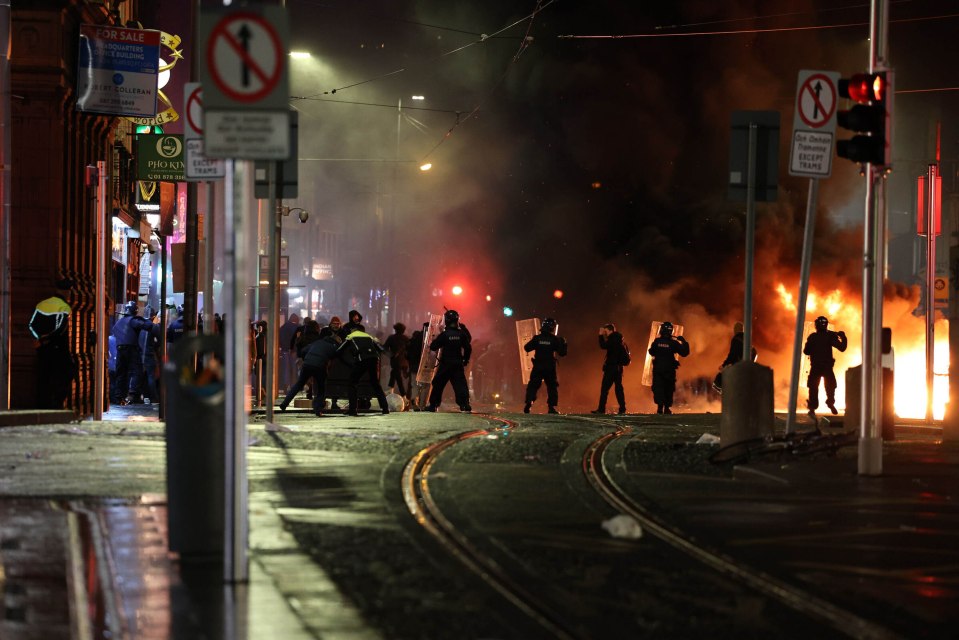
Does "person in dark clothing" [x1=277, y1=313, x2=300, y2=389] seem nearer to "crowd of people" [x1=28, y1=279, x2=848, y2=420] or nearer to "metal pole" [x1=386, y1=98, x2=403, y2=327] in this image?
"crowd of people" [x1=28, y1=279, x2=848, y2=420]

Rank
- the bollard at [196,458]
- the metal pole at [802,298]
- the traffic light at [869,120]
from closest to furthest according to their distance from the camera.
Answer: the bollard at [196,458], the traffic light at [869,120], the metal pole at [802,298]

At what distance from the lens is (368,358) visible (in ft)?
65.9

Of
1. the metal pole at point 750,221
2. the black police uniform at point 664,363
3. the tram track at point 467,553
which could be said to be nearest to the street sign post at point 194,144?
the tram track at point 467,553

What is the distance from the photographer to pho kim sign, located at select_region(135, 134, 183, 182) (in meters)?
20.8

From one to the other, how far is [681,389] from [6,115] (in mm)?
24418

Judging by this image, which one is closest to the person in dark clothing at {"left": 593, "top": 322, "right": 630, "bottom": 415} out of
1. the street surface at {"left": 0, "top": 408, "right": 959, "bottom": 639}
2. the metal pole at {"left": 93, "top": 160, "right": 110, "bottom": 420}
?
the metal pole at {"left": 93, "top": 160, "right": 110, "bottom": 420}

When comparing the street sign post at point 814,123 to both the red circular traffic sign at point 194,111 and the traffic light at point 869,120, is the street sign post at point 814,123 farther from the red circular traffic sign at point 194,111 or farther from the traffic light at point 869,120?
the red circular traffic sign at point 194,111

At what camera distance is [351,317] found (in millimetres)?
21531

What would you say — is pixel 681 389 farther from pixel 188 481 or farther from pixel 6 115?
pixel 188 481

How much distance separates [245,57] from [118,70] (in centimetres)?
1567

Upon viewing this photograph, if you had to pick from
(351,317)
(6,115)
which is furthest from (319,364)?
(6,115)

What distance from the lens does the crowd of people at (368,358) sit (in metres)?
19.0

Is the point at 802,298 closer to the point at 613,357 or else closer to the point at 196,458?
the point at 196,458

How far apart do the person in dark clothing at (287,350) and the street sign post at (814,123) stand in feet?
53.7
